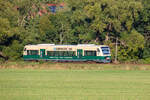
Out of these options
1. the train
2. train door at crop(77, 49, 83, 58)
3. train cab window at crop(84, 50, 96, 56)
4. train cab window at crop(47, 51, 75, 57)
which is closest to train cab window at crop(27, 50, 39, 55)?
the train

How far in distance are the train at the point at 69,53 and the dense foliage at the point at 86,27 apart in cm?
689

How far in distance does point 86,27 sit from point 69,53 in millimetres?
14549

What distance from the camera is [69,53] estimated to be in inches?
2409

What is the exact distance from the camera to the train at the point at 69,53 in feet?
195

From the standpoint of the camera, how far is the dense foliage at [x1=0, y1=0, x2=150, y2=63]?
232ft

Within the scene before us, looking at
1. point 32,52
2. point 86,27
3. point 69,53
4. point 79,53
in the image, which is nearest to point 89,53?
point 79,53

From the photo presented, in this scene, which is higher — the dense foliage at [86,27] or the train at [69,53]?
the dense foliage at [86,27]

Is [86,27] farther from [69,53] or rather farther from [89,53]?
[89,53]

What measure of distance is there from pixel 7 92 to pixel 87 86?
16.6ft

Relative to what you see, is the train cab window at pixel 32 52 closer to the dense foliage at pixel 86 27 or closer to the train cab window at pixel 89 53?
the dense foliage at pixel 86 27

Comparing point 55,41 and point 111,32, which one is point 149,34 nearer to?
point 111,32

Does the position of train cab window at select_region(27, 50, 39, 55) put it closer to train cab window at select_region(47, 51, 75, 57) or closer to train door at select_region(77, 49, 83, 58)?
train cab window at select_region(47, 51, 75, 57)

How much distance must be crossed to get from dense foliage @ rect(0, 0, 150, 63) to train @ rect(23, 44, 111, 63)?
689 centimetres

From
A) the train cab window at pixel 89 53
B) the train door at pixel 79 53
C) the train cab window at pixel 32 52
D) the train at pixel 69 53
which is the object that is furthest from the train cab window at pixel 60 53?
the train cab window at pixel 89 53
